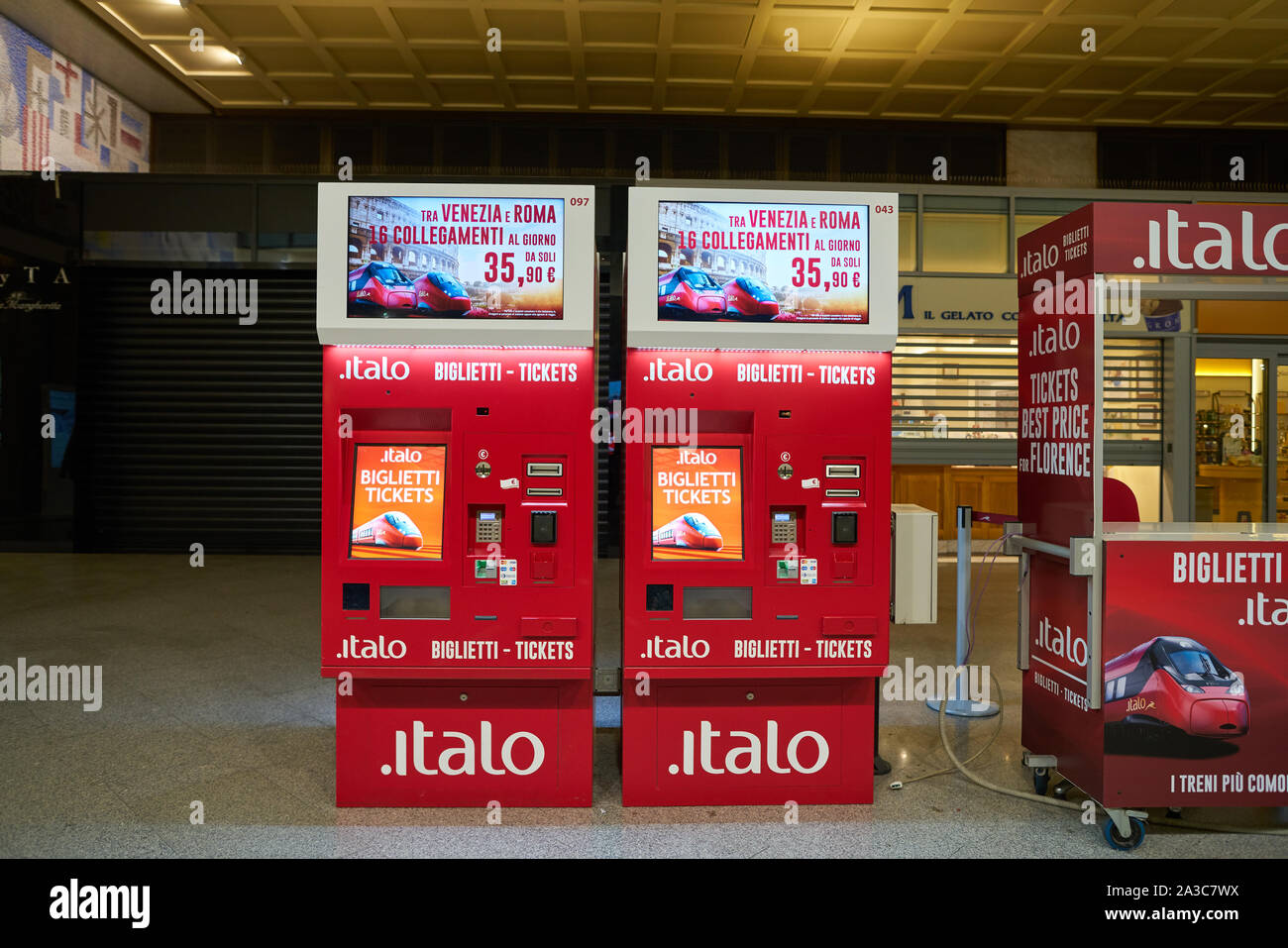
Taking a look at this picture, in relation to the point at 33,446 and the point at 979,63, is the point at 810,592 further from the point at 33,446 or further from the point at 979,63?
the point at 33,446

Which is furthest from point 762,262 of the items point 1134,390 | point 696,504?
point 1134,390

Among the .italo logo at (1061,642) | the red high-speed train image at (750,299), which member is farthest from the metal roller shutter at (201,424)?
the .italo logo at (1061,642)

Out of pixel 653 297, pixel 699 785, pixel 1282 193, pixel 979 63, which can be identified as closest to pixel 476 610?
pixel 699 785

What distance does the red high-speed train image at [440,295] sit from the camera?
10.7 ft

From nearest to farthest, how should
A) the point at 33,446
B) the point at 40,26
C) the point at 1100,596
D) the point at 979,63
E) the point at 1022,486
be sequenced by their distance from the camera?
the point at 1100,596 < the point at 1022,486 < the point at 40,26 < the point at 979,63 < the point at 33,446

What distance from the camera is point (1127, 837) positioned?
3082 millimetres


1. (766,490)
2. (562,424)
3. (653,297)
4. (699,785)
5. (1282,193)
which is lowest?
(699,785)

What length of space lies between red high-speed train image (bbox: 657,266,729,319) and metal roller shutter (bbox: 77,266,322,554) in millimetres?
7704

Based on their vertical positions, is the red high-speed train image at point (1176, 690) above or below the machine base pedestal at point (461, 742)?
above

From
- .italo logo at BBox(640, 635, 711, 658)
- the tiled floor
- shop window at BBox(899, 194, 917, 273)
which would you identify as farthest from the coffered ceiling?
.italo logo at BBox(640, 635, 711, 658)

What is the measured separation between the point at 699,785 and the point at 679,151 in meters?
8.37

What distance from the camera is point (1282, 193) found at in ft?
32.8

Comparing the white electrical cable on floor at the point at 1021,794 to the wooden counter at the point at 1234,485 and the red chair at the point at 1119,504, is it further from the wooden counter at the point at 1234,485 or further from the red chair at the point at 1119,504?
the wooden counter at the point at 1234,485

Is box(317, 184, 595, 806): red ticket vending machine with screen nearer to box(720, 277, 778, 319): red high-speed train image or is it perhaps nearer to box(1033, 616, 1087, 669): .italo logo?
box(720, 277, 778, 319): red high-speed train image
